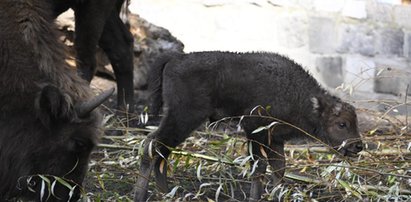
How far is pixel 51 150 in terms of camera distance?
17.3ft

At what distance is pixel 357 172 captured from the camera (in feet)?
21.3

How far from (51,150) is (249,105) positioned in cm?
153

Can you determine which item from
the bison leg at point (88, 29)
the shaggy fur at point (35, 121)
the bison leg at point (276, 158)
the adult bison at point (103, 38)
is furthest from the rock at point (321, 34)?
the shaggy fur at point (35, 121)

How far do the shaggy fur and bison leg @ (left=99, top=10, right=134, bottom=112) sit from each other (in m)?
2.61

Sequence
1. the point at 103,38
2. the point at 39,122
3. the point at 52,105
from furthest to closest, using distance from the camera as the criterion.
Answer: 1. the point at 103,38
2. the point at 39,122
3. the point at 52,105

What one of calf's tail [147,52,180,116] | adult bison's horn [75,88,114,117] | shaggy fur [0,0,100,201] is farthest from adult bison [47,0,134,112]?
adult bison's horn [75,88,114,117]

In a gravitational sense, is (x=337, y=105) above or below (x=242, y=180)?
above

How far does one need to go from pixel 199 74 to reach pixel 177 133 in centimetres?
42

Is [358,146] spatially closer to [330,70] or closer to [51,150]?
[51,150]

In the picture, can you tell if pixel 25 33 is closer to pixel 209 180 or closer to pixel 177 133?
pixel 177 133

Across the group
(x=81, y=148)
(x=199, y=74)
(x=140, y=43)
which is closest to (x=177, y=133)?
(x=199, y=74)

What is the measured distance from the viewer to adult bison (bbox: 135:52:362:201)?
6129mm

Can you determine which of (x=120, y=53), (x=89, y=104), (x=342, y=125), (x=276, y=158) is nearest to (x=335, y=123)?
(x=342, y=125)

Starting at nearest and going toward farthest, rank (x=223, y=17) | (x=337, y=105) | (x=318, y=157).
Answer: (x=337, y=105), (x=318, y=157), (x=223, y=17)
